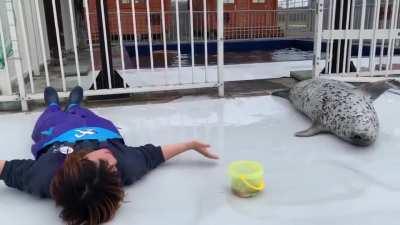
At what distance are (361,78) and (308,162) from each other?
6.61 ft

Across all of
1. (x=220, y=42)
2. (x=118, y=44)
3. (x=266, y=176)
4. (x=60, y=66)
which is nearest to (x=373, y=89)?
(x=220, y=42)

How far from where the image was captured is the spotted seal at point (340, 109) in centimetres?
214

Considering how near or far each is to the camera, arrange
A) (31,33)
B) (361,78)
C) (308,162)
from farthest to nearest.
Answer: (31,33) → (361,78) → (308,162)

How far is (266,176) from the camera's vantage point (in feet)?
5.87

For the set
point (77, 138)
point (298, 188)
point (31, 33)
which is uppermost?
point (31, 33)

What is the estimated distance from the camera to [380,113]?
109 inches

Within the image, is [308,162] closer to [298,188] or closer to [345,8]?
[298,188]

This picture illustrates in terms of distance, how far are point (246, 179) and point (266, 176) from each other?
28cm

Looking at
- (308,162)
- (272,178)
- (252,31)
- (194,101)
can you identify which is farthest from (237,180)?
(252,31)

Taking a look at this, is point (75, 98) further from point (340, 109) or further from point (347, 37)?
point (347, 37)

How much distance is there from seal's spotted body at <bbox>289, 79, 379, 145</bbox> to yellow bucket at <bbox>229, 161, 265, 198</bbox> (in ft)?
2.73

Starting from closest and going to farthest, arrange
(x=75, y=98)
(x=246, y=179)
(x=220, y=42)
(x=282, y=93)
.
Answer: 1. (x=246, y=179)
2. (x=75, y=98)
3. (x=220, y=42)
4. (x=282, y=93)

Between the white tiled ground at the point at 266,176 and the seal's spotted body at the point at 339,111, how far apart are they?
0.23 ft

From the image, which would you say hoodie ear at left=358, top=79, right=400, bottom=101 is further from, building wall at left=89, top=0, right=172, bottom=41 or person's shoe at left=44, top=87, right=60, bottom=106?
building wall at left=89, top=0, right=172, bottom=41
